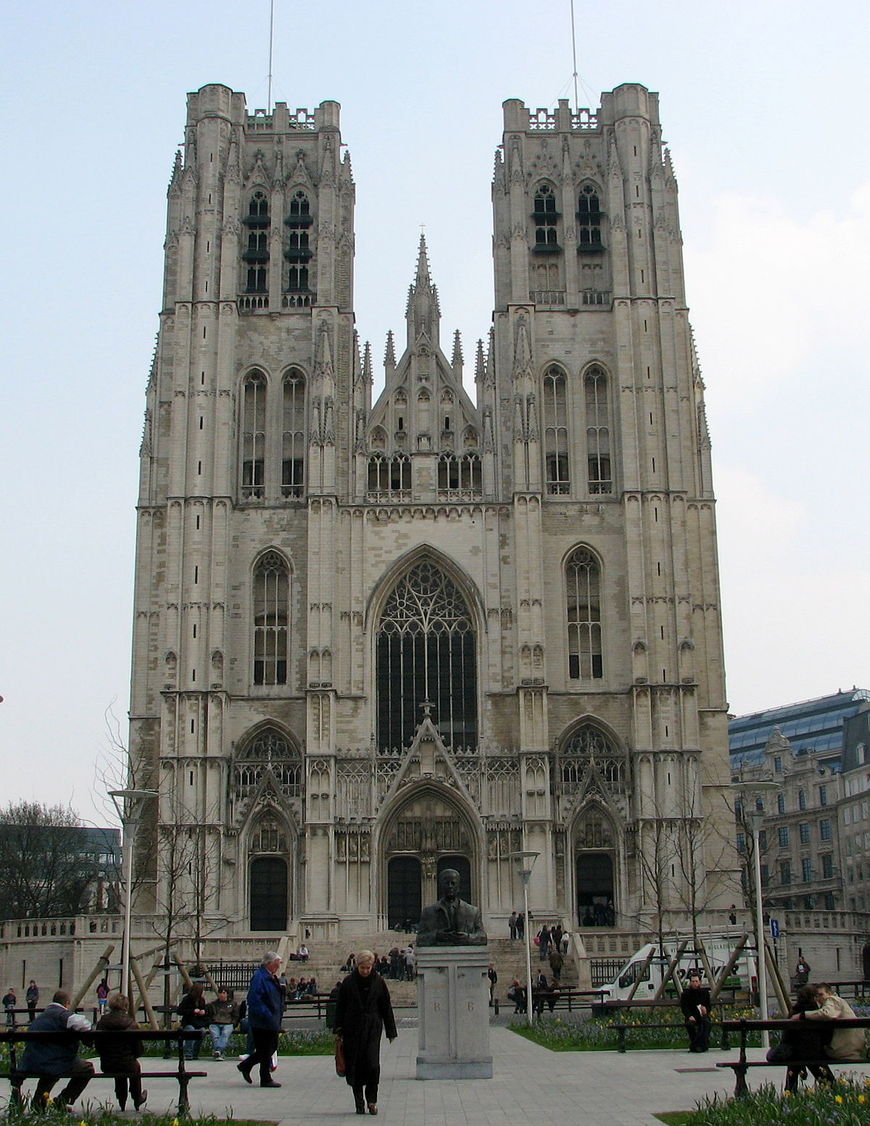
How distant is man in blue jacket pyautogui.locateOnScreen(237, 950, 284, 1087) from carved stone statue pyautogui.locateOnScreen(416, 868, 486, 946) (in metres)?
2.26

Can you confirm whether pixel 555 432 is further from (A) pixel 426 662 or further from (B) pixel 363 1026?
(B) pixel 363 1026

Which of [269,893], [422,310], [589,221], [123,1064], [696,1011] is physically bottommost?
[123,1064]

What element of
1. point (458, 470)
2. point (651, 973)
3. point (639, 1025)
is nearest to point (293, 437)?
point (458, 470)

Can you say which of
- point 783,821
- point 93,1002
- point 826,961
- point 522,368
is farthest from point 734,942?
point 783,821

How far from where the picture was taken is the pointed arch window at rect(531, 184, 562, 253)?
56.9 m

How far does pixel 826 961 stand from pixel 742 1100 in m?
35.1

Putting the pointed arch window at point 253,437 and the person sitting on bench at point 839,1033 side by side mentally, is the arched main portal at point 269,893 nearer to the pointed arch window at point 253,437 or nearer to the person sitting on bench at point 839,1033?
the pointed arch window at point 253,437

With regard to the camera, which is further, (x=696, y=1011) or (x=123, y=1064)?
(x=696, y=1011)

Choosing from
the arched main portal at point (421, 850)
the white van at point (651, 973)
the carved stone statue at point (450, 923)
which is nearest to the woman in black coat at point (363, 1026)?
the carved stone statue at point (450, 923)

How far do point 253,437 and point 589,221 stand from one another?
617 inches

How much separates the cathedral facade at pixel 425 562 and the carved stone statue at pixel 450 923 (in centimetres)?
2888

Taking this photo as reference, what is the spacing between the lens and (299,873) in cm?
4925

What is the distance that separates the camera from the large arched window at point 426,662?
51312mm

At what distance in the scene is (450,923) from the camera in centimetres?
1883
